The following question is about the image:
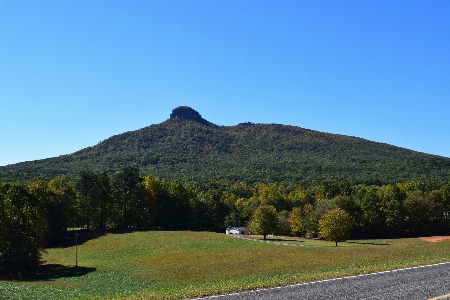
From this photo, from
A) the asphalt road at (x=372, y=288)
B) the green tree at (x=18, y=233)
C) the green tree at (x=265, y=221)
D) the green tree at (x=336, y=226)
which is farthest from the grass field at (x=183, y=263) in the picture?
the green tree at (x=336, y=226)

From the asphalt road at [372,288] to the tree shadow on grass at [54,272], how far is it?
117 feet

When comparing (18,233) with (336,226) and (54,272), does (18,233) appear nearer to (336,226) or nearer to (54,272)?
(54,272)

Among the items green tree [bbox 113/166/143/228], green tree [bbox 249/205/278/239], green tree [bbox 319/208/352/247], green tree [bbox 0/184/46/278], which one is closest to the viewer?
green tree [bbox 0/184/46/278]

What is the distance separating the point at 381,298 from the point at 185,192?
81777 millimetres

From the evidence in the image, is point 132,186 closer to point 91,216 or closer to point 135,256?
point 91,216

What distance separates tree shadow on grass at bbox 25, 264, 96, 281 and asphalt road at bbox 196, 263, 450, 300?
117 feet

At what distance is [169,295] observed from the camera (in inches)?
633

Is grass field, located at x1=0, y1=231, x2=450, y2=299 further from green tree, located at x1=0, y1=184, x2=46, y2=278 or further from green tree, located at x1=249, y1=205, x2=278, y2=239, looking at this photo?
green tree, located at x1=249, y1=205, x2=278, y2=239

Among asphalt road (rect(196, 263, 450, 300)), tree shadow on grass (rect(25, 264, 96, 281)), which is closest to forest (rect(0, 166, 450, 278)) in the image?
tree shadow on grass (rect(25, 264, 96, 281))

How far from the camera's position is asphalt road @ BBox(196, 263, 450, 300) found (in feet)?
47.9

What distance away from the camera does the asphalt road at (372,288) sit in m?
14.6

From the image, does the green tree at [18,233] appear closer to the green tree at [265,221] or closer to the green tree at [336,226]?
the green tree at [265,221]

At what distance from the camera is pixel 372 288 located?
1585 centimetres

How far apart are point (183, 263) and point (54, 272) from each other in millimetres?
15968
